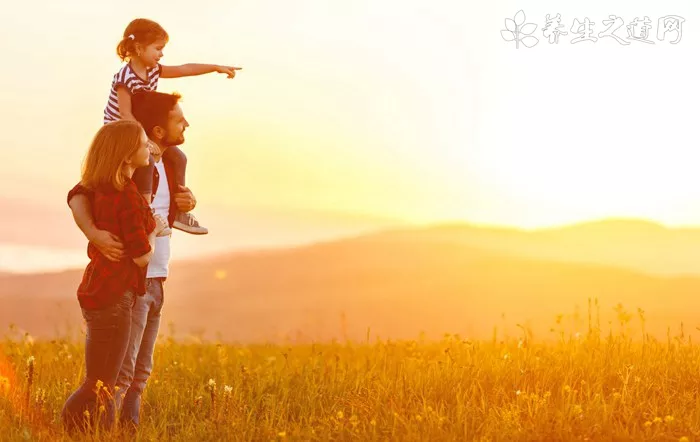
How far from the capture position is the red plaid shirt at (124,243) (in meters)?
6.07

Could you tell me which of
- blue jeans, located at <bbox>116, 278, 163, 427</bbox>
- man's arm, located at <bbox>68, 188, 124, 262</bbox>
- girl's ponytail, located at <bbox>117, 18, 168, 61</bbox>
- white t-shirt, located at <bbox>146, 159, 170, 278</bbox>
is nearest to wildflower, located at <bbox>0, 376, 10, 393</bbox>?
blue jeans, located at <bbox>116, 278, 163, 427</bbox>

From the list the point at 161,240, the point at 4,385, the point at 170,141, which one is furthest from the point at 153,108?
the point at 4,385

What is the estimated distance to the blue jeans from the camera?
647cm

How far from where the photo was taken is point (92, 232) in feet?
20.0

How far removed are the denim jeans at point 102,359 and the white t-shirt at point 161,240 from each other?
0.45 meters

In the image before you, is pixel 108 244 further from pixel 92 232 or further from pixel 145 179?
pixel 145 179

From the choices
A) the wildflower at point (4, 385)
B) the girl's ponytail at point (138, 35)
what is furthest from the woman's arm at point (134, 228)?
the wildflower at point (4, 385)

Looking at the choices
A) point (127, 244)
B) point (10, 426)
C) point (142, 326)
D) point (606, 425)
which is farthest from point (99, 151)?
point (606, 425)

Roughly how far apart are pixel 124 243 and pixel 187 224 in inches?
40.5

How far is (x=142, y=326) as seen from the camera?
6500 mm

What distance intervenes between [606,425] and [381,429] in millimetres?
1787

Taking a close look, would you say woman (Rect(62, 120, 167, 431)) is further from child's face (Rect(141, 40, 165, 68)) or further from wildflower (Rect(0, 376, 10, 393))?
wildflower (Rect(0, 376, 10, 393))

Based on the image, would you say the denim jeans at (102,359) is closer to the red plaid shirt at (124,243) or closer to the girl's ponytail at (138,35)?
the red plaid shirt at (124,243)

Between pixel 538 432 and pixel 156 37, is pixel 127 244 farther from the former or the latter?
pixel 538 432
